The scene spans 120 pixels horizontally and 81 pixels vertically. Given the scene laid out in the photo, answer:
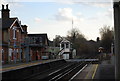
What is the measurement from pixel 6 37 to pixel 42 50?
17.1 metres

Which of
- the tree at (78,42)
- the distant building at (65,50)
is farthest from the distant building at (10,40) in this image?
the tree at (78,42)

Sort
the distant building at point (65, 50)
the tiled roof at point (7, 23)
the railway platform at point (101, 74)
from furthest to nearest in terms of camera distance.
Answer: the distant building at point (65, 50)
the tiled roof at point (7, 23)
the railway platform at point (101, 74)

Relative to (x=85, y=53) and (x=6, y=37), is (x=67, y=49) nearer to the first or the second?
(x=85, y=53)

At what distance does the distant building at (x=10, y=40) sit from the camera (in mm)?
32969

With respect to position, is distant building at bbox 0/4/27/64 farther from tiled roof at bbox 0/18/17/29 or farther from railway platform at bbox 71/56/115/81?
railway platform at bbox 71/56/115/81

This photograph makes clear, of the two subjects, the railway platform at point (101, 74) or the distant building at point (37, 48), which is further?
the distant building at point (37, 48)

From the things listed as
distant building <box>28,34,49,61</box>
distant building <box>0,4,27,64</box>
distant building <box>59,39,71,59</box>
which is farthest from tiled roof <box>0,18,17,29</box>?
distant building <box>59,39,71,59</box>

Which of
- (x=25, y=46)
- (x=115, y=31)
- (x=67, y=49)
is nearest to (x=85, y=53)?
(x=67, y=49)

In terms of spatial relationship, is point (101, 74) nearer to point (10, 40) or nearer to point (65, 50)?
point (10, 40)

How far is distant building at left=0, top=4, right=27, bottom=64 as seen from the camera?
33.0 metres

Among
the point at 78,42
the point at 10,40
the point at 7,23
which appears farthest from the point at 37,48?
the point at 78,42

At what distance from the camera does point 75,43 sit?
77438 millimetres

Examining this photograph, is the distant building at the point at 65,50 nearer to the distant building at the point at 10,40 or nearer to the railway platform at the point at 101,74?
the distant building at the point at 10,40

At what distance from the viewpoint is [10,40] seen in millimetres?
35156
